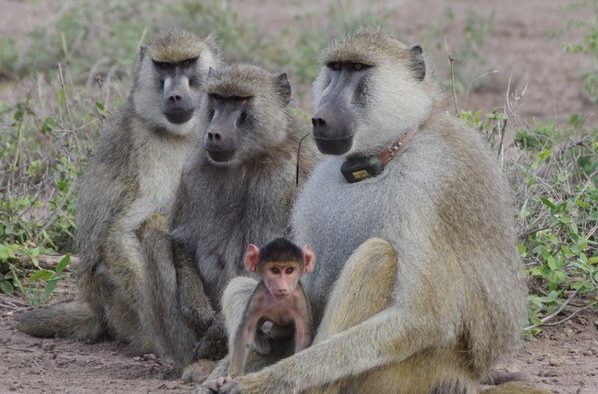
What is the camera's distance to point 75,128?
831cm

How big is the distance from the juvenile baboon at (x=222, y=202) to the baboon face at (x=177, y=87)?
62 cm

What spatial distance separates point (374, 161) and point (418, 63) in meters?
0.50

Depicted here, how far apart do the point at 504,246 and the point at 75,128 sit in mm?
3844

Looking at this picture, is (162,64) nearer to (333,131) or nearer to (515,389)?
(333,131)

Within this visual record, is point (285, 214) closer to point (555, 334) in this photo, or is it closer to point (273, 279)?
point (273, 279)

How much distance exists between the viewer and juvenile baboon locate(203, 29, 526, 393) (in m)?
4.97

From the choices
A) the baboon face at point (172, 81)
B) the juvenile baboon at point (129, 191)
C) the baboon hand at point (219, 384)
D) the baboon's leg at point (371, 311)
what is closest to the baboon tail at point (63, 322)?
the juvenile baboon at point (129, 191)

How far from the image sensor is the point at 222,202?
20.8ft

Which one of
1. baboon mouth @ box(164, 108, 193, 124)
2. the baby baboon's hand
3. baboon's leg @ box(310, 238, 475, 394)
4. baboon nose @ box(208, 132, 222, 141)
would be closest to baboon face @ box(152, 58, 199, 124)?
baboon mouth @ box(164, 108, 193, 124)

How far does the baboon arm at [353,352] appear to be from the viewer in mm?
4945

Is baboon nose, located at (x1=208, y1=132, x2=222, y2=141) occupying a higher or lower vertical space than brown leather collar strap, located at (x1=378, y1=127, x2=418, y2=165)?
lower

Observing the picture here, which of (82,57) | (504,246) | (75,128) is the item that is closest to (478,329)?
(504,246)

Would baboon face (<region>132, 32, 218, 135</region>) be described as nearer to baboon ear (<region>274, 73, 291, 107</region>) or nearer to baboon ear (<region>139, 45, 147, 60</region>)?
baboon ear (<region>139, 45, 147, 60</region>)

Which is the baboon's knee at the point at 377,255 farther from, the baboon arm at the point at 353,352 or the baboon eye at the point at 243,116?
the baboon eye at the point at 243,116
